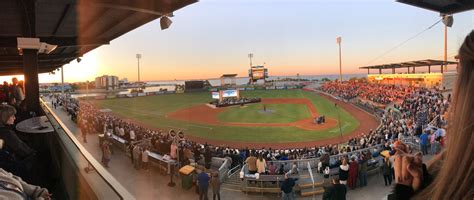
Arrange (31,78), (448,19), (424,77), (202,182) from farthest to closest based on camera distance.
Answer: (424,77)
(202,182)
(448,19)
(31,78)

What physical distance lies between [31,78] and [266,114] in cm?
3630

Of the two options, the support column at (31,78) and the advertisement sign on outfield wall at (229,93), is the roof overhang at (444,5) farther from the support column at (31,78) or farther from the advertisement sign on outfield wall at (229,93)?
the advertisement sign on outfield wall at (229,93)

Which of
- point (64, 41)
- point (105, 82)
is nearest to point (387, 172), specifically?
point (64, 41)

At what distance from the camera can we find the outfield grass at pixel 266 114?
36.9 m

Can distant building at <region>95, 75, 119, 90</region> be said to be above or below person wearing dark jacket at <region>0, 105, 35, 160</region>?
above

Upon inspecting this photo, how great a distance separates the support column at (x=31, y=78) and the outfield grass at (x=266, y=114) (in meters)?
30.7

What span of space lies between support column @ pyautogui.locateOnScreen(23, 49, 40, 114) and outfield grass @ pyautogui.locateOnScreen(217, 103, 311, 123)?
101 feet

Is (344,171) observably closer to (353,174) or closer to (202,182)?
(353,174)

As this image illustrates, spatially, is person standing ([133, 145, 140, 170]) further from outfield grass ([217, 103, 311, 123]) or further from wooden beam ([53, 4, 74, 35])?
outfield grass ([217, 103, 311, 123])

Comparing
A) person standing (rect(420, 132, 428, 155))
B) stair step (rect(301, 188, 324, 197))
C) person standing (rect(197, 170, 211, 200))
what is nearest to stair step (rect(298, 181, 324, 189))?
stair step (rect(301, 188, 324, 197))

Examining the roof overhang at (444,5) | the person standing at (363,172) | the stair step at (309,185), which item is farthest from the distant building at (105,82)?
the roof overhang at (444,5)

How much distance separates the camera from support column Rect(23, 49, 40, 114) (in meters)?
5.80

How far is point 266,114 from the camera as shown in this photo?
41.2 metres

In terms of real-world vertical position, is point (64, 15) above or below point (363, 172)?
above
